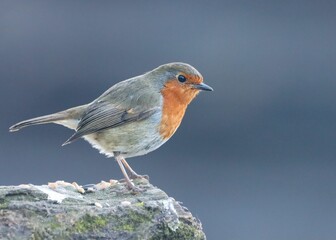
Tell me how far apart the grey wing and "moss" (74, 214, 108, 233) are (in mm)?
1631

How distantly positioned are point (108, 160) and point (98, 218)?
176 inches

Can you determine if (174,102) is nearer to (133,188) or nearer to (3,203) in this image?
(133,188)

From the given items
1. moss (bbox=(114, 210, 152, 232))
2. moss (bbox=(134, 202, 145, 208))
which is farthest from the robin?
moss (bbox=(114, 210, 152, 232))

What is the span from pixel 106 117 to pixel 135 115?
188mm

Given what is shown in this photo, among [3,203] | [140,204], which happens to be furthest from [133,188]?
[3,203]

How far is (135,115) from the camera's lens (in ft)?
16.3

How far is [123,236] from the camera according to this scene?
3240 millimetres

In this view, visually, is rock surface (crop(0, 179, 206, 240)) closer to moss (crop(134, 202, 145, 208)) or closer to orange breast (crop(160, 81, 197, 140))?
moss (crop(134, 202, 145, 208))

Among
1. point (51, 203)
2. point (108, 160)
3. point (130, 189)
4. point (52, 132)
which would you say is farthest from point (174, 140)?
point (51, 203)

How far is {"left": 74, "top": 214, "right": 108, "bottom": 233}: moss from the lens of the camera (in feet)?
10.5

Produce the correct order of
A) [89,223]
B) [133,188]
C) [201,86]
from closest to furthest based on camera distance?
[89,223] < [133,188] < [201,86]

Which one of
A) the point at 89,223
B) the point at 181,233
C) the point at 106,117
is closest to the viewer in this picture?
the point at 89,223

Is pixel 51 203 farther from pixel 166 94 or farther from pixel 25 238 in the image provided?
pixel 166 94

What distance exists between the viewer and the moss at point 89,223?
3.19 meters
